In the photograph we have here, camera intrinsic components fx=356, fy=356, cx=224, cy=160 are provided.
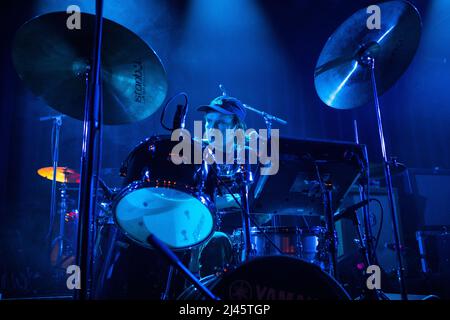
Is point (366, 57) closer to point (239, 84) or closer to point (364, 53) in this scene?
point (364, 53)

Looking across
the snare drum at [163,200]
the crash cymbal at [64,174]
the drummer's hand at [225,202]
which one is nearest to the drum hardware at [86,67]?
the snare drum at [163,200]

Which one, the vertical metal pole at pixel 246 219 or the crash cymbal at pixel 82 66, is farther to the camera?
the vertical metal pole at pixel 246 219

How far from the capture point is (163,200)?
7.41ft

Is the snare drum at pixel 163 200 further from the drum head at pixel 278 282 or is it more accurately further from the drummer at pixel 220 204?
the drummer at pixel 220 204

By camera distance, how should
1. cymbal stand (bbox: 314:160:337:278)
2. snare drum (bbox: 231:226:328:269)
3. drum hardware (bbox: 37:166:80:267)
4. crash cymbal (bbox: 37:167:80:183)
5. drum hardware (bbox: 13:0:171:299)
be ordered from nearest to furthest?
drum hardware (bbox: 13:0:171:299) → cymbal stand (bbox: 314:160:337:278) → snare drum (bbox: 231:226:328:269) → drum hardware (bbox: 37:166:80:267) → crash cymbal (bbox: 37:167:80:183)

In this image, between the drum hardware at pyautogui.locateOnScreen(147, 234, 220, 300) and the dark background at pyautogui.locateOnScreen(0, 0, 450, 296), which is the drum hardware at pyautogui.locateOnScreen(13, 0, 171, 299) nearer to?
the drum hardware at pyautogui.locateOnScreen(147, 234, 220, 300)

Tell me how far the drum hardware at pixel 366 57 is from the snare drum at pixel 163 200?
4.43 ft

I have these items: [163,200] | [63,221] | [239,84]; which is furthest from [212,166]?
[239,84]

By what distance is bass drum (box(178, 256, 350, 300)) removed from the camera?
162 cm

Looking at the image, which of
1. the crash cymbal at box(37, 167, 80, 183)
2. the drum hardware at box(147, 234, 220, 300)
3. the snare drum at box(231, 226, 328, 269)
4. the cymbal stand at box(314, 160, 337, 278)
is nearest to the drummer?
the snare drum at box(231, 226, 328, 269)

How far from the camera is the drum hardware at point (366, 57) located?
2.62 meters

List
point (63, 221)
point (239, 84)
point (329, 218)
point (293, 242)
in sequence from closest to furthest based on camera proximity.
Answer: point (329, 218) < point (293, 242) < point (63, 221) < point (239, 84)

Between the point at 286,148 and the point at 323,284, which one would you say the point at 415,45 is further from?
the point at 323,284

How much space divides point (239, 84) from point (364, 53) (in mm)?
3843
